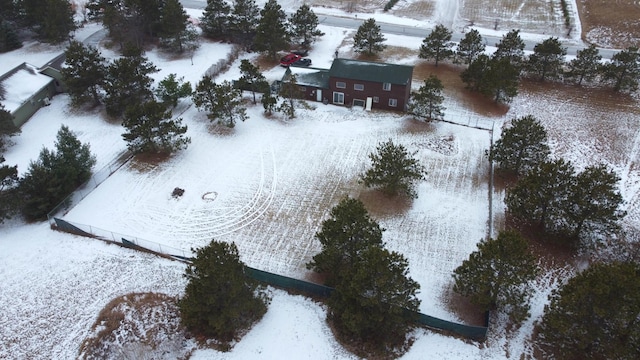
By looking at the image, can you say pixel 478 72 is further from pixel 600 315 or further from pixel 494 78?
pixel 600 315

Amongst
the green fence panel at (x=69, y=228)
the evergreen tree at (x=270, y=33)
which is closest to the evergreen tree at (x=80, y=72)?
the green fence panel at (x=69, y=228)

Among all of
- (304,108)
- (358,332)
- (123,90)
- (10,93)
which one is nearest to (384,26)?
(304,108)

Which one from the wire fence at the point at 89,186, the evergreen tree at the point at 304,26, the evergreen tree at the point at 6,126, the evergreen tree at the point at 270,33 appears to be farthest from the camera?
the evergreen tree at the point at 304,26

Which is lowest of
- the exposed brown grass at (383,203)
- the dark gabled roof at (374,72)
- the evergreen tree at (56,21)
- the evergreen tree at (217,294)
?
the exposed brown grass at (383,203)

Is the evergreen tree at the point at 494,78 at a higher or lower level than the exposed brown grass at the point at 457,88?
higher

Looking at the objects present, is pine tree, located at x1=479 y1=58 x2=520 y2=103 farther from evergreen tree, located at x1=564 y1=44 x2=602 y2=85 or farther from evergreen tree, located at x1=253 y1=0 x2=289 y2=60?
evergreen tree, located at x1=253 y1=0 x2=289 y2=60

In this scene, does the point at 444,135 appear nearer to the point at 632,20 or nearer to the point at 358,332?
the point at 358,332

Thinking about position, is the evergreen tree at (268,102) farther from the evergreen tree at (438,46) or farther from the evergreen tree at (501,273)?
the evergreen tree at (501,273)
